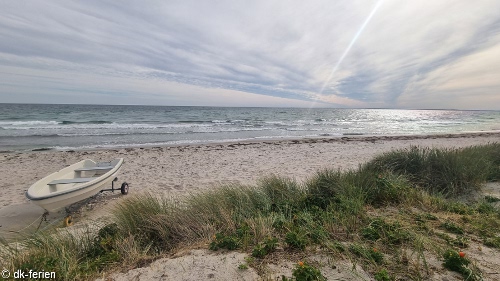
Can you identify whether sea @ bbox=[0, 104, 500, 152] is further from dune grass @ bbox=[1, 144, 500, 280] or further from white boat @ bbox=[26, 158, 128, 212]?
dune grass @ bbox=[1, 144, 500, 280]

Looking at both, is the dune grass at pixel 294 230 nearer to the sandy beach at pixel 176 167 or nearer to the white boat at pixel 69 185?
the white boat at pixel 69 185

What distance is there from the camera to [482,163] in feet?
19.2

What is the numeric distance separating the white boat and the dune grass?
109 cm

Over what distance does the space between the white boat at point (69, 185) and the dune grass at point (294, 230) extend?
109cm

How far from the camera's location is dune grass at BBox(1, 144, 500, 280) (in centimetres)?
254

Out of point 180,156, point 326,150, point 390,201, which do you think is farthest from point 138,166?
point 326,150

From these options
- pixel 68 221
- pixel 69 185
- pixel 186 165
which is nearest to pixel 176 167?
pixel 186 165

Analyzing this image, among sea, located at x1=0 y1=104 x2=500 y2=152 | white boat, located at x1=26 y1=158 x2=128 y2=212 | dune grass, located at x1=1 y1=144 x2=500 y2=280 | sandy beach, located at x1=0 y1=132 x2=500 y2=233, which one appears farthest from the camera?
sea, located at x1=0 y1=104 x2=500 y2=152

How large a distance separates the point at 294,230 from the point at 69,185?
604 centimetres

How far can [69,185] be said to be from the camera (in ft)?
19.2

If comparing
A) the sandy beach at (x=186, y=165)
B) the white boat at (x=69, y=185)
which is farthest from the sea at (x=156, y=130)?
the white boat at (x=69, y=185)

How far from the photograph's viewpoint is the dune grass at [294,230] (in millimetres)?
2541

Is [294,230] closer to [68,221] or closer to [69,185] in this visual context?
[68,221]

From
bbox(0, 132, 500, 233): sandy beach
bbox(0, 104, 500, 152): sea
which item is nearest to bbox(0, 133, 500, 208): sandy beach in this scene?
bbox(0, 132, 500, 233): sandy beach
